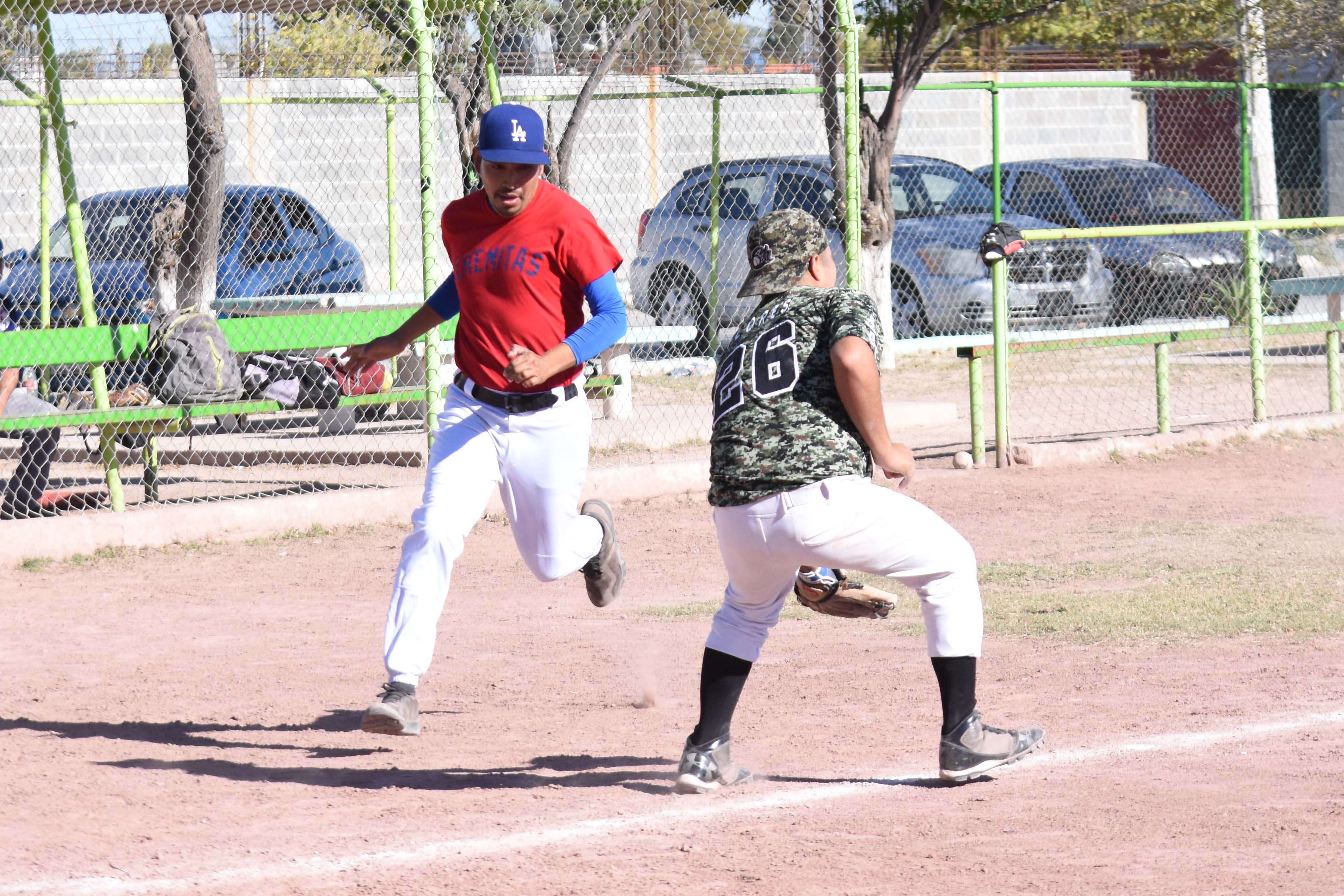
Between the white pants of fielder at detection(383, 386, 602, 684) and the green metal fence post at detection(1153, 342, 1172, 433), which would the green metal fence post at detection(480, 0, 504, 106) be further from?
the white pants of fielder at detection(383, 386, 602, 684)

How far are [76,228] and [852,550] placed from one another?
6502mm

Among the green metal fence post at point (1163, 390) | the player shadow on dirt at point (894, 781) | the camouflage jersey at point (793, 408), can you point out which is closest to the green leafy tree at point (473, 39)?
the green metal fence post at point (1163, 390)

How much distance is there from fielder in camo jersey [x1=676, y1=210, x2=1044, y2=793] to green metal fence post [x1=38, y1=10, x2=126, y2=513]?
553cm

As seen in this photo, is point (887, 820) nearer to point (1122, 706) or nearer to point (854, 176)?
point (1122, 706)

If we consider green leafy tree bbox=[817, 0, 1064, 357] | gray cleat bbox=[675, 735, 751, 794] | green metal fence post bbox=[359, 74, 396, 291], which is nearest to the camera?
gray cleat bbox=[675, 735, 751, 794]

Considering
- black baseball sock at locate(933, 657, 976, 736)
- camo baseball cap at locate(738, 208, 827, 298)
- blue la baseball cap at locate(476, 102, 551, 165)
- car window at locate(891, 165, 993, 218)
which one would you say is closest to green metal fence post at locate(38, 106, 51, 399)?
blue la baseball cap at locate(476, 102, 551, 165)

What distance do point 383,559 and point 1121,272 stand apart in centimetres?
878

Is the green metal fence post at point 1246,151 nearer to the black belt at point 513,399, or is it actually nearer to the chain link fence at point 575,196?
the chain link fence at point 575,196

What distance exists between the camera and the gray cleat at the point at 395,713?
4.79 meters

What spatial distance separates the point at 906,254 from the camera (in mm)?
15695

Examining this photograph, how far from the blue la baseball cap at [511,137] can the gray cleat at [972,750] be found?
2.06m

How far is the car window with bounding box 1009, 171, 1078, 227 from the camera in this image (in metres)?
16.7

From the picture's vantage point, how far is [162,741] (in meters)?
5.44

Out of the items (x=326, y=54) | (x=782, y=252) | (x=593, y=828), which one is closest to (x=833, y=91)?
(x=326, y=54)
